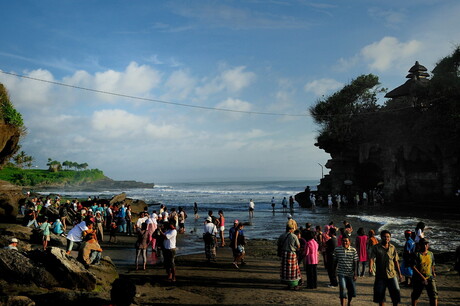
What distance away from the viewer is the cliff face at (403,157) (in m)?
35.0

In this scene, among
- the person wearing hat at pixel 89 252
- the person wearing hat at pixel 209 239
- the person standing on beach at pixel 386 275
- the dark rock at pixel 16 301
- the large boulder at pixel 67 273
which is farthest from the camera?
the person wearing hat at pixel 209 239

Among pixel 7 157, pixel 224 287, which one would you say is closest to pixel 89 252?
pixel 224 287

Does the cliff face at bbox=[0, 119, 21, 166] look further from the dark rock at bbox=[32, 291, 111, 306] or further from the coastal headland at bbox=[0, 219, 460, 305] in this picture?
the dark rock at bbox=[32, 291, 111, 306]

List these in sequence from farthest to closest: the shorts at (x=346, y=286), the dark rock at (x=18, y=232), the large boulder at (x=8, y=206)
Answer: the large boulder at (x=8, y=206) → the dark rock at (x=18, y=232) → the shorts at (x=346, y=286)

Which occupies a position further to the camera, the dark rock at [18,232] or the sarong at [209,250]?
the dark rock at [18,232]

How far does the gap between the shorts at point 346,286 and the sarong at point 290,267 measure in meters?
1.64

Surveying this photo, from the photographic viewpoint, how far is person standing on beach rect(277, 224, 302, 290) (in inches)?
360

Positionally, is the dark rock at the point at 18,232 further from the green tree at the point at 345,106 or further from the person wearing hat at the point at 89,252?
the green tree at the point at 345,106

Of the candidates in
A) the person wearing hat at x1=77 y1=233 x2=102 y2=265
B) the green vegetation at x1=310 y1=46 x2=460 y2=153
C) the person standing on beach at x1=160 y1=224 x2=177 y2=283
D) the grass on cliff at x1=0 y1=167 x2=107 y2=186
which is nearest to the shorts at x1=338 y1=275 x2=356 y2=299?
the person standing on beach at x1=160 y1=224 x2=177 y2=283

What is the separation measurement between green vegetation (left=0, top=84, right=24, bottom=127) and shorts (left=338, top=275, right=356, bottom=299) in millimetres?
23864

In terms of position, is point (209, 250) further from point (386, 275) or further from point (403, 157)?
point (403, 157)

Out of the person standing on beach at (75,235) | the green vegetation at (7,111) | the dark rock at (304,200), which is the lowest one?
the dark rock at (304,200)

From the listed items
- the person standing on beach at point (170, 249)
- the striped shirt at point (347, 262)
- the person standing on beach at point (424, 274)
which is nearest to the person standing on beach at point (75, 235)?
the person standing on beach at point (170, 249)

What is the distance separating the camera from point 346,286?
7.74 meters
